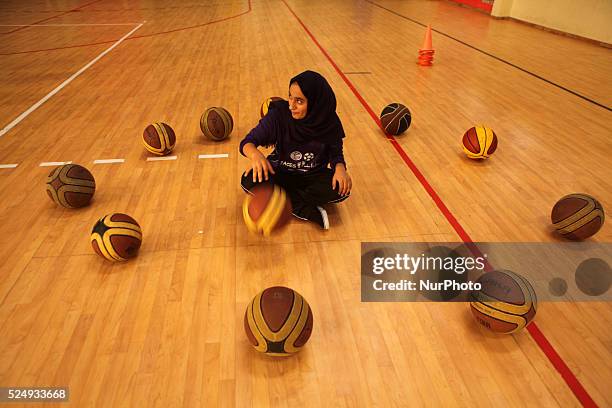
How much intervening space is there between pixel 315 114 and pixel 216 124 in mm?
1741

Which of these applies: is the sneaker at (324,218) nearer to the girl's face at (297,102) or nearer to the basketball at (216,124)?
the girl's face at (297,102)

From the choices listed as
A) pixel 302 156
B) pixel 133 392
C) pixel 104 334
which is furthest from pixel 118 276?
pixel 302 156

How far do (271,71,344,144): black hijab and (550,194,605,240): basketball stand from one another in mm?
1543

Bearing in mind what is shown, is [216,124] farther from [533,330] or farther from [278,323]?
[533,330]

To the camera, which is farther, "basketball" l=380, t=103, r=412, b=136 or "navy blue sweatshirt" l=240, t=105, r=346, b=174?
"basketball" l=380, t=103, r=412, b=136

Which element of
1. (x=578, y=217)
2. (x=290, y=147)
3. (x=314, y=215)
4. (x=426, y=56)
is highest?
(x=290, y=147)

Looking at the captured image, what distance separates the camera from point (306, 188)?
10.1 feet

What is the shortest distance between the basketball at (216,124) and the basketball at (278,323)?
8.57 ft

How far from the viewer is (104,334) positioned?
2.24m

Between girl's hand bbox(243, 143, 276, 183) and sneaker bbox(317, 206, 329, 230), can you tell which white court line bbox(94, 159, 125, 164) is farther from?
sneaker bbox(317, 206, 329, 230)

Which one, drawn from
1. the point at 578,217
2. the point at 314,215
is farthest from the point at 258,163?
the point at 578,217

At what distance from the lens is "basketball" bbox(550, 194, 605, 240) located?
271cm

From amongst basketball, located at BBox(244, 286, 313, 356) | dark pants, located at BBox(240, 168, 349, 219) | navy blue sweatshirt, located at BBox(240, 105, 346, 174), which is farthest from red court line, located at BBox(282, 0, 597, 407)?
basketball, located at BBox(244, 286, 313, 356)

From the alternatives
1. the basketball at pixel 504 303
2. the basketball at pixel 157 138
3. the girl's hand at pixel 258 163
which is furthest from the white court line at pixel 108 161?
the basketball at pixel 504 303
